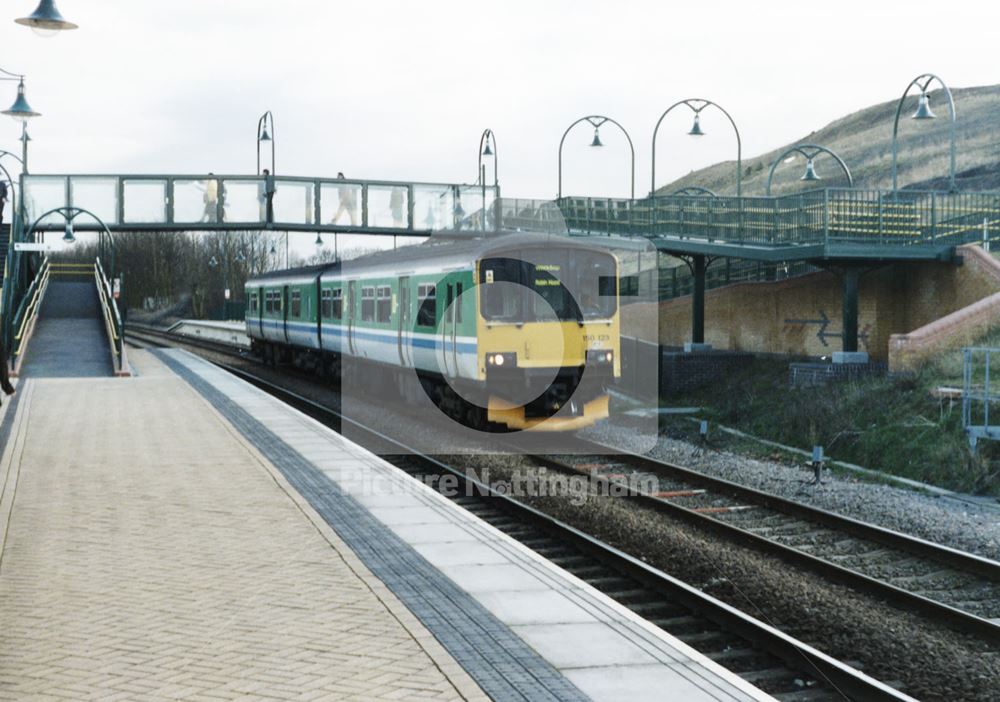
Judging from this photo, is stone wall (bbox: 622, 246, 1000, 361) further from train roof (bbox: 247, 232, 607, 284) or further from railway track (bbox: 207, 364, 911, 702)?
railway track (bbox: 207, 364, 911, 702)

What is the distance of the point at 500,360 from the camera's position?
18234 millimetres

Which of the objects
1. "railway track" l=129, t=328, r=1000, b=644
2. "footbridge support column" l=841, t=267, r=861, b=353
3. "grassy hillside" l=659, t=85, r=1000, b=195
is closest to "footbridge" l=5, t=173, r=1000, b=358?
"footbridge support column" l=841, t=267, r=861, b=353

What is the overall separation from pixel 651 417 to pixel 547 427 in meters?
5.64

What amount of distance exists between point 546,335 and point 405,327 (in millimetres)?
4039

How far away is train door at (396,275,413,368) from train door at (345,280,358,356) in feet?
13.6

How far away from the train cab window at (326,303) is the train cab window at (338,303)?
0.38 metres

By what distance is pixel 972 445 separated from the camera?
16.6m

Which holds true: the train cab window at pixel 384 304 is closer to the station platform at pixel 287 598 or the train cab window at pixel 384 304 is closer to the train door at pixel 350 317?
the train door at pixel 350 317

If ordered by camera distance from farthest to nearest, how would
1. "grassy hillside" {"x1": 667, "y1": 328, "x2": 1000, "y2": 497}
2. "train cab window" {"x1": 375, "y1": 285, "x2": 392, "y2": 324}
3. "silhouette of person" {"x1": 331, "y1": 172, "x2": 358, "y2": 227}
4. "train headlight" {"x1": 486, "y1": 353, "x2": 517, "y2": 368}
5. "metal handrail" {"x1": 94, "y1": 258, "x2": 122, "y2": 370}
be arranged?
"silhouette of person" {"x1": 331, "y1": 172, "x2": 358, "y2": 227} → "metal handrail" {"x1": 94, "y1": 258, "x2": 122, "y2": 370} → "train cab window" {"x1": 375, "y1": 285, "x2": 392, "y2": 324} → "train headlight" {"x1": 486, "y1": 353, "x2": 517, "y2": 368} → "grassy hillside" {"x1": 667, "y1": 328, "x2": 1000, "y2": 497}

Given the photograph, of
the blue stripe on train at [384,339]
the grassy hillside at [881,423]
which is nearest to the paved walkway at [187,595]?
the blue stripe on train at [384,339]

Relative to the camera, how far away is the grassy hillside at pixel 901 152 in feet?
235

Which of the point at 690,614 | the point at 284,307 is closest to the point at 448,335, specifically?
the point at 690,614

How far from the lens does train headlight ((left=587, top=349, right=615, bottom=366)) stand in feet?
61.6

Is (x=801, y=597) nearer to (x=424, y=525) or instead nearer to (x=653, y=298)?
(x=424, y=525)
